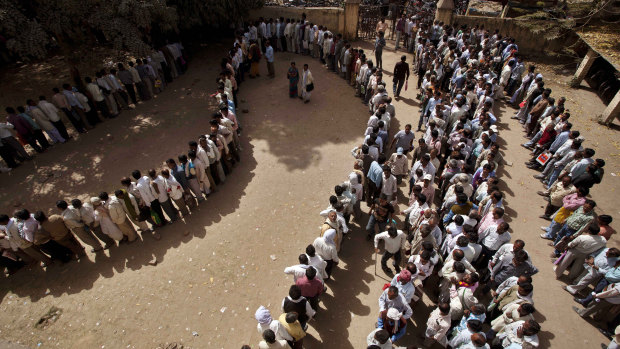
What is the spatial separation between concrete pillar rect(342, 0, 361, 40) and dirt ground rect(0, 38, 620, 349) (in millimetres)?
7243

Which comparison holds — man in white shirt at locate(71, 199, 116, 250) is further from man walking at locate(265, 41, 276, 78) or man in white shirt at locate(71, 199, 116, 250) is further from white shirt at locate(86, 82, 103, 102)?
man walking at locate(265, 41, 276, 78)

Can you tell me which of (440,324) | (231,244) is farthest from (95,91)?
(440,324)

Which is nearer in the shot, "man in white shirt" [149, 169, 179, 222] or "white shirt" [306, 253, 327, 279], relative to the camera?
"white shirt" [306, 253, 327, 279]

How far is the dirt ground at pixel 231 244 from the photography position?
230 inches

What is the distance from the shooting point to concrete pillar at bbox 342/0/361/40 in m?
16.8

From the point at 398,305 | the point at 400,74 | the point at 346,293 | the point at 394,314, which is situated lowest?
the point at 346,293

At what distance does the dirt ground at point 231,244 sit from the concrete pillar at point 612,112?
0.36 meters

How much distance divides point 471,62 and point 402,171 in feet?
20.9

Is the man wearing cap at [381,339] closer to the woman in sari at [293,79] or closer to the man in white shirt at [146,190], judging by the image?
the man in white shirt at [146,190]

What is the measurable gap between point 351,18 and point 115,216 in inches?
598

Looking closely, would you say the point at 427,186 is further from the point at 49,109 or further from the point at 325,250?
the point at 49,109

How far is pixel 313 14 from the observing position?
17.4 metres

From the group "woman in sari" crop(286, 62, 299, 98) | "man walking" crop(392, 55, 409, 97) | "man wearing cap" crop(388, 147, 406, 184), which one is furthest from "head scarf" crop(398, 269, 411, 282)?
"woman in sari" crop(286, 62, 299, 98)

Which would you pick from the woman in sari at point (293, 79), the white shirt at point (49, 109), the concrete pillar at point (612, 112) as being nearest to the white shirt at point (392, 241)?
the woman in sari at point (293, 79)
